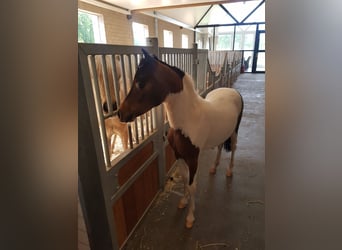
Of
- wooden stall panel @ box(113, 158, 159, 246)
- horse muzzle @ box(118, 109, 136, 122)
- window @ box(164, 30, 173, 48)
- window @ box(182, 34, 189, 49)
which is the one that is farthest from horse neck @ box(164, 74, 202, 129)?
window @ box(182, 34, 189, 49)

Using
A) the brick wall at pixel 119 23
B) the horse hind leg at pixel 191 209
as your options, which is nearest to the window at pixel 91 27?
the brick wall at pixel 119 23

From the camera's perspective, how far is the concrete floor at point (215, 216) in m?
1.36

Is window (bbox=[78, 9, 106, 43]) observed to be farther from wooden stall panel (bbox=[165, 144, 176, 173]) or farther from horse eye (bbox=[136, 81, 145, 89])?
horse eye (bbox=[136, 81, 145, 89])

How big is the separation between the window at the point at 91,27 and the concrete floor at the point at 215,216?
3.24 metres

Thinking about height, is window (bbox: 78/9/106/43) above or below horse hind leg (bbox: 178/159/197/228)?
above

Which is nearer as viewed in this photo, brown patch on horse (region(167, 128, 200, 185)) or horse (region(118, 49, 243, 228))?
horse (region(118, 49, 243, 228))

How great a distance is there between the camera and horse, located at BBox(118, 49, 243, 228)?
3.58 feet

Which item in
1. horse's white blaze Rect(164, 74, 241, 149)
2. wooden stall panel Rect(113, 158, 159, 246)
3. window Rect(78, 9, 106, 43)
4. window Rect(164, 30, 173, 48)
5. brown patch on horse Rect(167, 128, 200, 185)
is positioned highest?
window Rect(164, 30, 173, 48)

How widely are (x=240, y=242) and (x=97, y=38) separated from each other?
4249 millimetres

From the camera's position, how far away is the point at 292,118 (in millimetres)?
274

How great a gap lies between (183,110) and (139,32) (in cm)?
520

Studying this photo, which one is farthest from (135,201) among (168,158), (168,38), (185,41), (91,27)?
(185,41)

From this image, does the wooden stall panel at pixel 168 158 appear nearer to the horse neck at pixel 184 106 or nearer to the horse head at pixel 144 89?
the horse neck at pixel 184 106

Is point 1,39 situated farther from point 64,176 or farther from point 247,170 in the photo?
point 247,170
